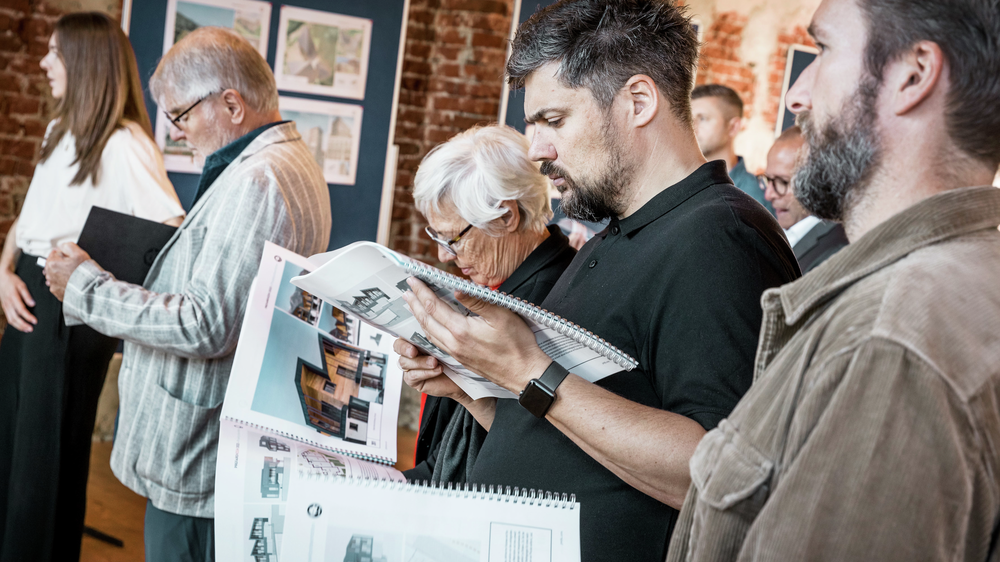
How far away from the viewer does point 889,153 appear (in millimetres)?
699

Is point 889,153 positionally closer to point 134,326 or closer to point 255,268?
point 255,268

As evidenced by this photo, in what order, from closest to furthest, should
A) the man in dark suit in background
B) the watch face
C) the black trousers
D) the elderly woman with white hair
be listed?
the watch face → the elderly woman with white hair → the black trousers → the man in dark suit in background

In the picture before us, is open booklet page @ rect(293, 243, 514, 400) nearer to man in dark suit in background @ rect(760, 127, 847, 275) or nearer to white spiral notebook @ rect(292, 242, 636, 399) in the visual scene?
white spiral notebook @ rect(292, 242, 636, 399)

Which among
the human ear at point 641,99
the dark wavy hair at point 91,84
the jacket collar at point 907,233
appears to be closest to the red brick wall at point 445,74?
the dark wavy hair at point 91,84

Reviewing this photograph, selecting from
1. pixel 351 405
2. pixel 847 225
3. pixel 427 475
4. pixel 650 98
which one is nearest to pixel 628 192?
pixel 650 98

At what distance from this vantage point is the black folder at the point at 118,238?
1991mm

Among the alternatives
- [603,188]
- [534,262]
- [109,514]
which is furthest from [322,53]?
[603,188]

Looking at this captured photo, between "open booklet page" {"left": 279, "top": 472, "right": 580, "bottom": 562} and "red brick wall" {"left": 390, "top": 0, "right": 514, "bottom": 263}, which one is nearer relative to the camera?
"open booklet page" {"left": 279, "top": 472, "right": 580, "bottom": 562}

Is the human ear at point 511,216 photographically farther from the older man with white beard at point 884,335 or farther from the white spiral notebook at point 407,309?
the older man with white beard at point 884,335

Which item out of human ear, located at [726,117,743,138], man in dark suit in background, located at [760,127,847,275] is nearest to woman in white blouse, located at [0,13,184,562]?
man in dark suit in background, located at [760,127,847,275]

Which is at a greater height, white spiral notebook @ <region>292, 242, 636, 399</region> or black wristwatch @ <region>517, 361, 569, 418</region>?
Result: white spiral notebook @ <region>292, 242, 636, 399</region>

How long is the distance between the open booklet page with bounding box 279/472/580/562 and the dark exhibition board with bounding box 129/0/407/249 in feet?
8.91

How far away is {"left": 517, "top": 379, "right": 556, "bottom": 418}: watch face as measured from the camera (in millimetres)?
1042

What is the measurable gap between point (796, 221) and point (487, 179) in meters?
1.99
